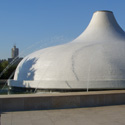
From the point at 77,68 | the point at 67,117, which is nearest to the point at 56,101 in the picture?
the point at 67,117

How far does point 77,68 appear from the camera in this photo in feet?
55.9

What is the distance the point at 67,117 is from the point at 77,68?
942 cm

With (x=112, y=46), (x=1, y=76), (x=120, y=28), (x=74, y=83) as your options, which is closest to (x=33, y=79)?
(x=74, y=83)

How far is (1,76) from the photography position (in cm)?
4044

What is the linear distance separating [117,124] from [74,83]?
960 cm

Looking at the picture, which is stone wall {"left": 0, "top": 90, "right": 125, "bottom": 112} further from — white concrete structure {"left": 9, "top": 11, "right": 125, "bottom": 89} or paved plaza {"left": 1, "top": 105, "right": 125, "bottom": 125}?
white concrete structure {"left": 9, "top": 11, "right": 125, "bottom": 89}

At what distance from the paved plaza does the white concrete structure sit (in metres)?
7.30

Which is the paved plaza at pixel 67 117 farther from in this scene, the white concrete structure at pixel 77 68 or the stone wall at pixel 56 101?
the white concrete structure at pixel 77 68

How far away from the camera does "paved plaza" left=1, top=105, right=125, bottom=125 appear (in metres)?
7.05

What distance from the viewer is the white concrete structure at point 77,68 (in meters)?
16.4

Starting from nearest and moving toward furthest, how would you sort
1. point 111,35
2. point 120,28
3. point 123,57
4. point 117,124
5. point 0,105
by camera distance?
1. point 117,124
2. point 0,105
3. point 123,57
4. point 111,35
5. point 120,28

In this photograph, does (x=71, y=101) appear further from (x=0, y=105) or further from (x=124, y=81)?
(x=124, y=81)

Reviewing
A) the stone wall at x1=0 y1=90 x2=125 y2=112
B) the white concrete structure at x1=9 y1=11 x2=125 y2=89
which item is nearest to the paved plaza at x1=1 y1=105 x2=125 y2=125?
the stone wall at x1=0 y1=90 x2=125 y2=112

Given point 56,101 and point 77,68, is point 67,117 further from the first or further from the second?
point 77,68
